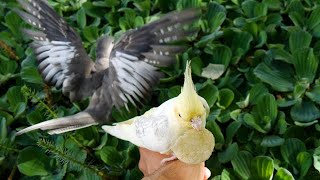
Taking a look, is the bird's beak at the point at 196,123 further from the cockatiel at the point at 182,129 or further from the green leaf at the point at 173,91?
the green leaf at the point at 173,91

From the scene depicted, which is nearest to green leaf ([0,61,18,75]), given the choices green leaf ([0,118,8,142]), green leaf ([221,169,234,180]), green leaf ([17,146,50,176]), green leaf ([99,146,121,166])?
green leaf ([0,118,8,142])

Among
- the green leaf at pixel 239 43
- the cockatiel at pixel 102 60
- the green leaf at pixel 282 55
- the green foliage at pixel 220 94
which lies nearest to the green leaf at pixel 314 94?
the green foliage at pixel 220 94

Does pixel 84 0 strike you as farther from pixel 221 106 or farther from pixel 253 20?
pixel 221 106

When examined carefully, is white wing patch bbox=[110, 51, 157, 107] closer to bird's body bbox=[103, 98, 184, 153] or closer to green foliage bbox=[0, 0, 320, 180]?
green foliage bbox=[0, 0, 320, 180]

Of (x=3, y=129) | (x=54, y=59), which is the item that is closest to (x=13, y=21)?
(x=54, y=59)

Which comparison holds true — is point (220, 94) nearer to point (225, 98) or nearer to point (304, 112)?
point (225, 98)

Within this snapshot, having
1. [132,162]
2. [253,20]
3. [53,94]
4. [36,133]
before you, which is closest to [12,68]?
[53,94]
